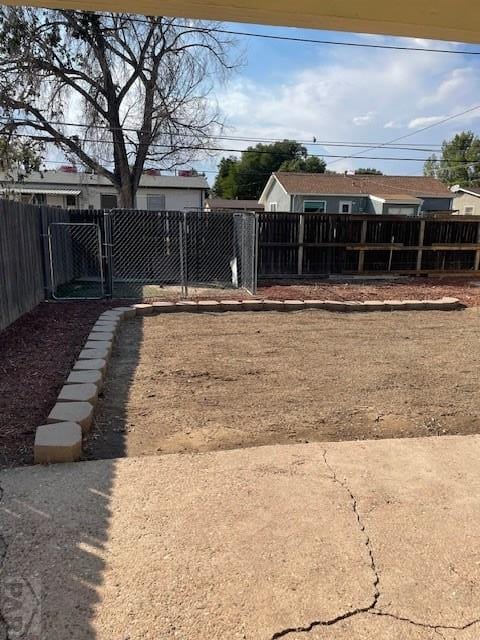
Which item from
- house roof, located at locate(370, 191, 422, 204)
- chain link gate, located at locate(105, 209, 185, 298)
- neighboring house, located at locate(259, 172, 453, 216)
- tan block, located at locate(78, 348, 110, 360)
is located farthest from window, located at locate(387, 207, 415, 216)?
tan block, located at locate(78, 348, 110, 360)

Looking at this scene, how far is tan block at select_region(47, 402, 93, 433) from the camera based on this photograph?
3.32 m

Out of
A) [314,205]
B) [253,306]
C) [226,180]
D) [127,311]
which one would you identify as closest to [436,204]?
[314,205]

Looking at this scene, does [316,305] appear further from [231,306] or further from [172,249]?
[172,249]

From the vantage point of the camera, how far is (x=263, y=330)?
6699mm

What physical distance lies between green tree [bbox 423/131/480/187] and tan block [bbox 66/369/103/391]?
2297 inches

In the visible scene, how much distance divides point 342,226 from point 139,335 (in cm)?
765

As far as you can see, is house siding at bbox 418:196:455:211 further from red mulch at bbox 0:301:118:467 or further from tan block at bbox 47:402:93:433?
tan block at bbox 47:402:93:433

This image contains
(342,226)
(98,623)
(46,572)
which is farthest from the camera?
(342,226)

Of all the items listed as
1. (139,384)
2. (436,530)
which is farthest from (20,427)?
(436,530)

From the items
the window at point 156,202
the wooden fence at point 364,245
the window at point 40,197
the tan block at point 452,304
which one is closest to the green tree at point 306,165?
the window at point 156,202

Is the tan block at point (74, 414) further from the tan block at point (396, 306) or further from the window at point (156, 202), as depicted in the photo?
the window at point (156, 202)

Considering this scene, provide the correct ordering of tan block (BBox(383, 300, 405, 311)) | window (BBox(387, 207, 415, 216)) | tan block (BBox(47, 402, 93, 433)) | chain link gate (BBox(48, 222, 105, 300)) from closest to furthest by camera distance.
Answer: tan block (BBox(47, 402, 93, 433))
tan block (BBox(383, 300, 405, 311))
chain link gate (BBox(48, 222, 105, 300))
window (BBox(387, 207, 415, 216))

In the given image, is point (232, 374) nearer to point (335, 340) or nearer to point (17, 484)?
point (335, 340)

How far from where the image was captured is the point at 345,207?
2583 cm
